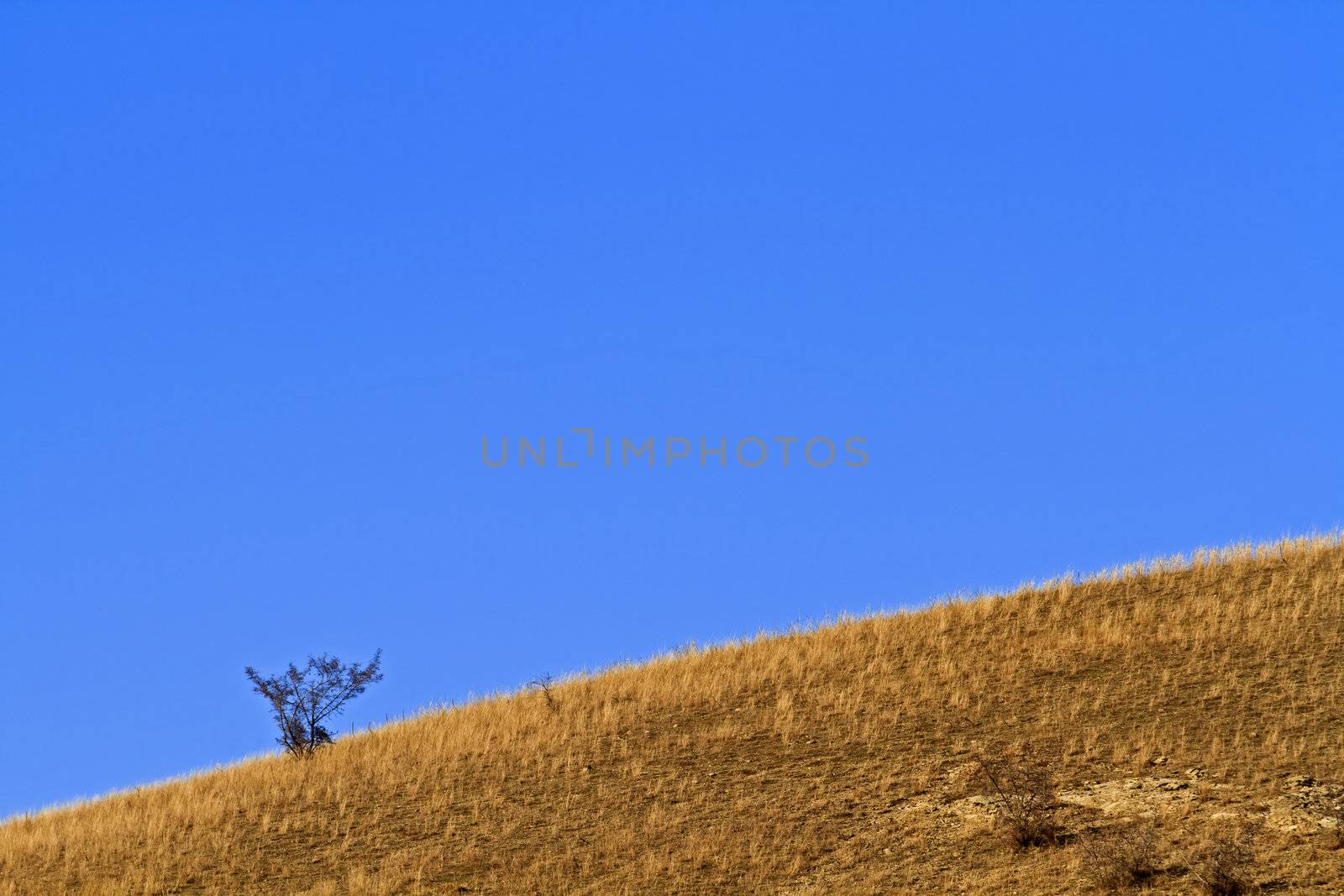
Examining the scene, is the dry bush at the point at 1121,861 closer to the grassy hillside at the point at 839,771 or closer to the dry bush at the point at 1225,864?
the grassy hillside at the point at 839,771

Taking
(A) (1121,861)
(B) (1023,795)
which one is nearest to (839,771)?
(B) (1023,795)

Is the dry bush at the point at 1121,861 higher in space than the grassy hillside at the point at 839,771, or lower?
lower

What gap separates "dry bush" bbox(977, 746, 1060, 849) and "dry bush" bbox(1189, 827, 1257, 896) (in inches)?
78.0

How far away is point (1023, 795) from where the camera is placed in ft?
57.8

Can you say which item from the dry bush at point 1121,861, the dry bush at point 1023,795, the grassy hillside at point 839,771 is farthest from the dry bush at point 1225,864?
the dry bush at point 1023,795

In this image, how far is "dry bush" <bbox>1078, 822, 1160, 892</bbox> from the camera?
14.5 m

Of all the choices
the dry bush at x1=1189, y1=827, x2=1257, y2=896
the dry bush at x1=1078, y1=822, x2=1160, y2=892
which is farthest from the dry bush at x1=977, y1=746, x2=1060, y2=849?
the dry bush at x1=1189, y1=827, x2=1257, y2=896

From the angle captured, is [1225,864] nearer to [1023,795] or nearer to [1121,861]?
[1121,861]

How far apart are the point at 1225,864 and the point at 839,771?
24.7ft

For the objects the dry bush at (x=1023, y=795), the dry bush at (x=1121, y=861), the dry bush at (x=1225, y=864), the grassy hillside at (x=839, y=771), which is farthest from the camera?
the grassy hillside at (x=839, y=771)

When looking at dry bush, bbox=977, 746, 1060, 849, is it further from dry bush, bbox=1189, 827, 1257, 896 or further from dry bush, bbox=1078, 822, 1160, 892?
dry bush, bbox=1189, 827, 1257, 896

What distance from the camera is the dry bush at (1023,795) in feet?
54.1

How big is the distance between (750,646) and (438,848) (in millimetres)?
11521

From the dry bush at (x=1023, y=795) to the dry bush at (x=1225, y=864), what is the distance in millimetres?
1980
